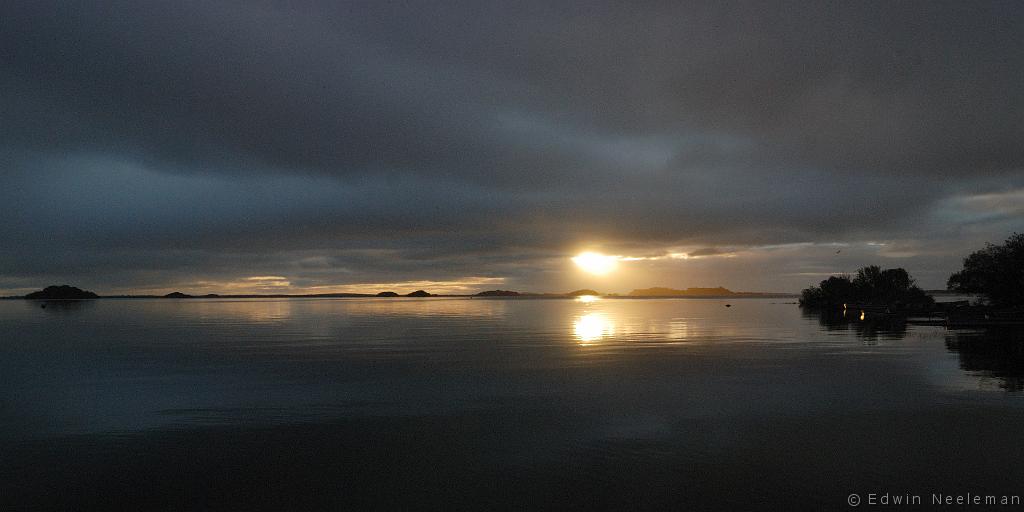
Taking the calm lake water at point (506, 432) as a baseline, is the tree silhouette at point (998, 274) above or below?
above

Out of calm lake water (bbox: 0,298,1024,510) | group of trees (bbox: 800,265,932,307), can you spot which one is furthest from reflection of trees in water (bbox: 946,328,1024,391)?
group of trees (bbox: 800,265,932,307)

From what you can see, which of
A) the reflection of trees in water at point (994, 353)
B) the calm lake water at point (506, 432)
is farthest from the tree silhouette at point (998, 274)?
the calm lake water at point (506, 432)

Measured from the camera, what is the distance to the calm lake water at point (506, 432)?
15430mm

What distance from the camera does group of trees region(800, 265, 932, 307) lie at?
138 meters

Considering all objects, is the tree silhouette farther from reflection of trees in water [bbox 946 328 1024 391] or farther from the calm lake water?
the calm lake water

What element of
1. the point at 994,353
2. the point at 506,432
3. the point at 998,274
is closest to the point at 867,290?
the point at 998,274

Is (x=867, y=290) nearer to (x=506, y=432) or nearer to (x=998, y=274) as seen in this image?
(x=998, y=274)

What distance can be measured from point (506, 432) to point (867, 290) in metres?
168

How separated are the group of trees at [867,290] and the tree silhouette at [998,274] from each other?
116 ft

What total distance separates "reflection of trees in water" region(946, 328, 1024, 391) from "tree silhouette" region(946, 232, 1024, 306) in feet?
75.4

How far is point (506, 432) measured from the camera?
21156 mm

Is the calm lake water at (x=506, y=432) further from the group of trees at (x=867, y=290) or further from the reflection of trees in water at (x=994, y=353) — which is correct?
the group of trees at (x=867, y=290)

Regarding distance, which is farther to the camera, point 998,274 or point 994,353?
point 998,274

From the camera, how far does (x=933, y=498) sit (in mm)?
14898
